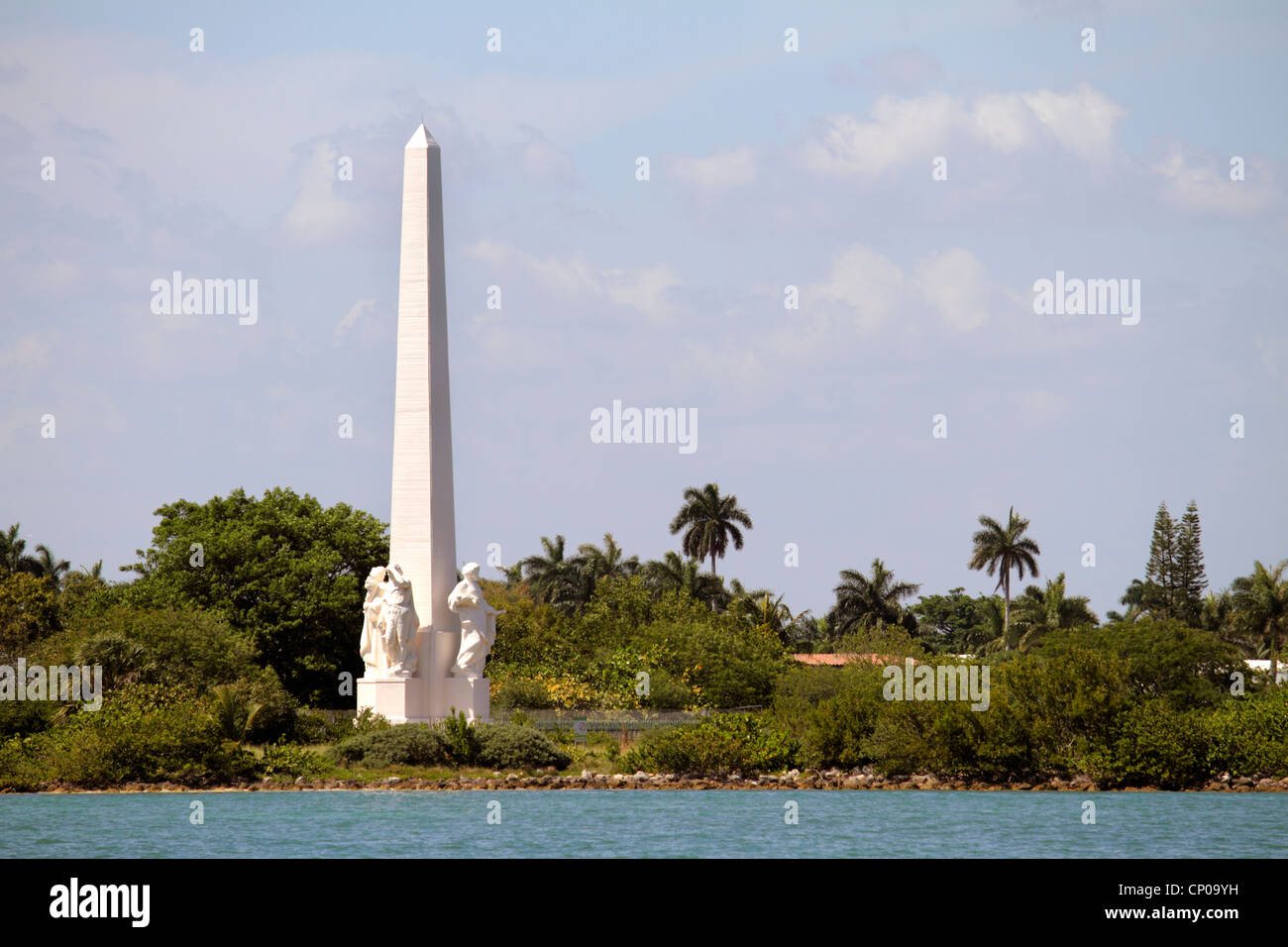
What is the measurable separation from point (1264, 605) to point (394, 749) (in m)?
64.0

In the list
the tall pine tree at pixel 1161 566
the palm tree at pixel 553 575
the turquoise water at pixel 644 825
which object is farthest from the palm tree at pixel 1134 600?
the turquoise water at pixel 644 825

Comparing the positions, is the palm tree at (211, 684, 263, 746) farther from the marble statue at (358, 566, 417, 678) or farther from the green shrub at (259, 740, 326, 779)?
the marble statue at (358, 566, 417, 678)

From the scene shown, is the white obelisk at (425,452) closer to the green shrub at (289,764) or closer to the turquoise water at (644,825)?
the green shrub at (289,764)

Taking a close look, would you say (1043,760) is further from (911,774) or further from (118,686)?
(118,686)

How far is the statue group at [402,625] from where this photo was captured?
4259 centimetres

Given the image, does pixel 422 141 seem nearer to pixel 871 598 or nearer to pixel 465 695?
pixel 465 695

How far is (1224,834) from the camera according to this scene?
28.2m

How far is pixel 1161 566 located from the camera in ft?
321

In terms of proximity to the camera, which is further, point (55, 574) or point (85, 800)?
point (55, 574)

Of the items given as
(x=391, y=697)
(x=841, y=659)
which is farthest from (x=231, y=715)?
(x=841, y=659)

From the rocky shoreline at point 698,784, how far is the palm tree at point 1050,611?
52.3 metres
